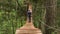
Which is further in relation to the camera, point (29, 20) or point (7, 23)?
point (7, 23)

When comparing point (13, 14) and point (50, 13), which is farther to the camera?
point (13, 14)

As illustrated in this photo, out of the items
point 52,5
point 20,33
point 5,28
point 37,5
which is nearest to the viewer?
point 20,33

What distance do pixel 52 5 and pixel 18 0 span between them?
443 mm

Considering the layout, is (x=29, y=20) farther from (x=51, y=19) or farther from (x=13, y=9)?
(x=13, y=9)

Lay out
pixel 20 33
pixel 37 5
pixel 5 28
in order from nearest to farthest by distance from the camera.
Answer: pixel 20 33
pixel 37 5
pixel 5 28

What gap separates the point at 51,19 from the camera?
219cm

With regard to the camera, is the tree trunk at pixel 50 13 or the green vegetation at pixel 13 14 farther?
the green vegetation at pixel 13 14

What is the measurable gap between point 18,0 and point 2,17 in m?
0.47

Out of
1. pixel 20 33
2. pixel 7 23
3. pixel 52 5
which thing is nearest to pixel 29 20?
pixel 20 33

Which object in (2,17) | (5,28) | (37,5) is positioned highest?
(37,5)

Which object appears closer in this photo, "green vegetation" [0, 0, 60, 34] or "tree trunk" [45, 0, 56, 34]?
"tree trunk" [45, 0, 56, 34]

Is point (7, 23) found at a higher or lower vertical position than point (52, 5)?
lower

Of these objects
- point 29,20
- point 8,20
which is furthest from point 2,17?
point 29,20

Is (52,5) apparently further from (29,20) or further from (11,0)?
(29,20)
